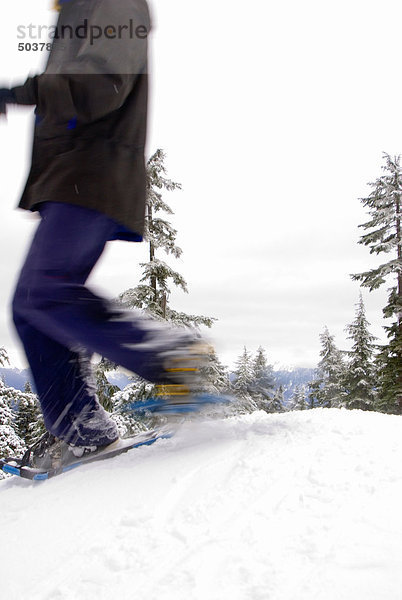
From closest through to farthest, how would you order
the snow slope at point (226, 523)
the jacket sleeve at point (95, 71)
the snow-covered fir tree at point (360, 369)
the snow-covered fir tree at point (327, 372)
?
the snow slope at point (226, 523)
the jacket sleeve at point (95, 71)
the snow-covered fir tree at point (360, 369)
the snow-covered fir tree at point (327, 372)

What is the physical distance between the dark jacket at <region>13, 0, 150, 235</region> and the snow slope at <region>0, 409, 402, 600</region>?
114 cm

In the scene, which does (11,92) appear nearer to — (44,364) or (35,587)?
(44,364)

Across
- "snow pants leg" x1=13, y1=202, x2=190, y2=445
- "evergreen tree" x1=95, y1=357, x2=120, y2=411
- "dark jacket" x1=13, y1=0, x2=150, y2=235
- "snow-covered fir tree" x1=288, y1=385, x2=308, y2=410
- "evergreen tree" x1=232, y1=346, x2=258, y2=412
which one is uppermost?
"dark jacket" x1=13, y1=0, x2=150, y2=235

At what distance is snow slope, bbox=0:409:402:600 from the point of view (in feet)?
3.07

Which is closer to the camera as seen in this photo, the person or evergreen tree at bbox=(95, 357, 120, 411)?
the person

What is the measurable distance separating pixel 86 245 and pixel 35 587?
1.24 meters

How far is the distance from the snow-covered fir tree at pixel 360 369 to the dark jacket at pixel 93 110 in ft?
76.4

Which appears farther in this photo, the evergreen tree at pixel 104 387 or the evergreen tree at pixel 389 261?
the evergreen tree at pixel 389 261

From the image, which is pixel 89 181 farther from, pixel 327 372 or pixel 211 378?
pixel 327 372

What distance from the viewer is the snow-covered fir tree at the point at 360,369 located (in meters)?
23.1

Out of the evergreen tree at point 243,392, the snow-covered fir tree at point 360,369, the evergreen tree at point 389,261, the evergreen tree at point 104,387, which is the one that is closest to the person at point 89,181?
the evergreen tree at point 243,392

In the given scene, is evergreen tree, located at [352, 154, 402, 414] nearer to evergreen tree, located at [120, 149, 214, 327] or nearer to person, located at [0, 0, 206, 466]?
evergreen tree, located at [120, 149, 214, 327]

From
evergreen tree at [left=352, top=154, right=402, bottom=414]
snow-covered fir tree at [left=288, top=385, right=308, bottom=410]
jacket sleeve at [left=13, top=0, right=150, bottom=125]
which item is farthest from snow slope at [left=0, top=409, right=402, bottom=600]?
snow-covered fir tree at [left=288, top=385, right=308, bottom=410]

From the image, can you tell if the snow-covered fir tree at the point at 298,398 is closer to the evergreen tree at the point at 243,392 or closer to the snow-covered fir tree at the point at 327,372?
the snow-covered fir tree at the point at 327,372
